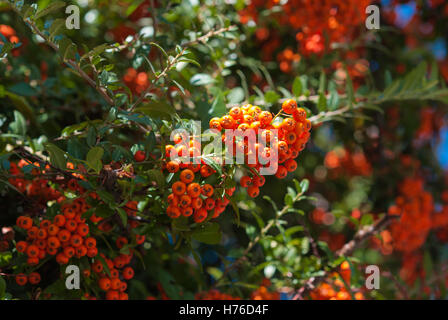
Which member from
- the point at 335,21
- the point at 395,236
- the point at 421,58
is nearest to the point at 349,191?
the point at 395,236

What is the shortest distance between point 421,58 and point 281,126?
2.43m

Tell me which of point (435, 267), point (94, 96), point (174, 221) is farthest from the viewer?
point (435, 267)

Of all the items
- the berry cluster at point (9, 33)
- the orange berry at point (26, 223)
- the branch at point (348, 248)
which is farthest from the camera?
the berry cluster at point (9, 33)

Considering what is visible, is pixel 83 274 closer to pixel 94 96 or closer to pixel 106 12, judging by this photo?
pixel 94 96

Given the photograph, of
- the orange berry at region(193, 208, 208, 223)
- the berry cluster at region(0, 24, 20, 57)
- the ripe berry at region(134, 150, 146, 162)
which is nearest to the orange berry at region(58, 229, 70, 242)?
the ripe berry at region(134, 150, 146, 162)

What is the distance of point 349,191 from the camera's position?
3195 mm

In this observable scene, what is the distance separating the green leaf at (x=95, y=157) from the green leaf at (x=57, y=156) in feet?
0.35

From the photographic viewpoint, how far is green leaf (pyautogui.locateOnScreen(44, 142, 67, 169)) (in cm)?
129

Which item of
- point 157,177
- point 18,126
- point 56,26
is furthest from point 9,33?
point 157,177

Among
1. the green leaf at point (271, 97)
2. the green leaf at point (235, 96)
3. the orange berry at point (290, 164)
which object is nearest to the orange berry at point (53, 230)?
the orange berry at point (290, 164)

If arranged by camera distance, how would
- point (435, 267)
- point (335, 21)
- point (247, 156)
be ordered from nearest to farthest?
point (247, 156), point (335, 21), point (435, 267)

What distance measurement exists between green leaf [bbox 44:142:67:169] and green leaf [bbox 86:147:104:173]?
0.11 m

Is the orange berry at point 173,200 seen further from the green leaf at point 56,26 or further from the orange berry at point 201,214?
the green leaf at point 56,26

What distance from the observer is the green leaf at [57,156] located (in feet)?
4.23
